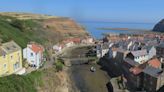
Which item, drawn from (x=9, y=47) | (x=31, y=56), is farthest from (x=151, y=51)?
(x=9, y=47)

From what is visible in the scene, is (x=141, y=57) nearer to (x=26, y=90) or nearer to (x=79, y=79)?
(x=79, y=79)

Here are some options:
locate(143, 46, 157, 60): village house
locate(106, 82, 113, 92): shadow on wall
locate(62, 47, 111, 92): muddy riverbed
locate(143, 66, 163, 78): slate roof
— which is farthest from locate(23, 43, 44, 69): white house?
locate(143, 46, 157, 60): village house

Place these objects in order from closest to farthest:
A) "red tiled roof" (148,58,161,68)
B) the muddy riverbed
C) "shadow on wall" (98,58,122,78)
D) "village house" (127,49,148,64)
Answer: the muddy riverbed → "red tiled roof" (148,58,161,68) → "shadow on wall" (98,58,122,78) → "village house" (127,49,148,64)

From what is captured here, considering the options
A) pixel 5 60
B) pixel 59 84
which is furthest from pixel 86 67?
pixel 5 60

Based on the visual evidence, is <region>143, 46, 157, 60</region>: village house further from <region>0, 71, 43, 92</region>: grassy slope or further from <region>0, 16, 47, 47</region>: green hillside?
<region>0, 71, 43, 92</region>: grassy slope

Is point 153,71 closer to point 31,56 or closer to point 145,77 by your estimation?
point 145,77

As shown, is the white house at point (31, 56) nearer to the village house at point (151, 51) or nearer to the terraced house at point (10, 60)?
the terraced house at point (10, 60)

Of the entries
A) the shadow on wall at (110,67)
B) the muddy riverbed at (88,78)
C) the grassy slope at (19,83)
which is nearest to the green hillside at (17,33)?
the muddy riverbed at (88,78)

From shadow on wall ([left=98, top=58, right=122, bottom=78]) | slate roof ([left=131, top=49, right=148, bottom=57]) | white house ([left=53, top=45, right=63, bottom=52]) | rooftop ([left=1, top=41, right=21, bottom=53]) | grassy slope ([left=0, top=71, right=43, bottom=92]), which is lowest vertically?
shadow on wall ([left=98, top=58, right=122, bottom=78])

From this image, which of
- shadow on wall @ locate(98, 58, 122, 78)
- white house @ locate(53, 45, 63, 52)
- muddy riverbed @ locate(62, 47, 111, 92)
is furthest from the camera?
white house @ locate(53, 45, 63, 52)

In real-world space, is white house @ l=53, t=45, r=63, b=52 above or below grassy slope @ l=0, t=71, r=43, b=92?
below
